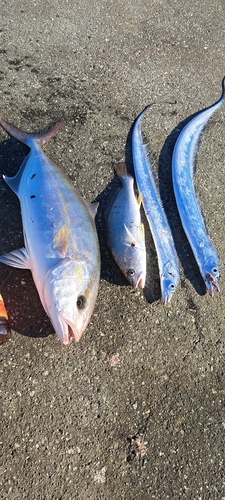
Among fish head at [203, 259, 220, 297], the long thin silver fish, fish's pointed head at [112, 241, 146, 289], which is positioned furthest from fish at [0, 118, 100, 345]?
fish head at [203, 259, 220, 297]

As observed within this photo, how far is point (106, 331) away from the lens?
3.12 m

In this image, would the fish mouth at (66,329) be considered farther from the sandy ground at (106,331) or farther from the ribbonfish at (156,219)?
the ribbonfish at (156,219)

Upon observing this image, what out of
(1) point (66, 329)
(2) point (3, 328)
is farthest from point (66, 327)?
(2) point (3, 328)

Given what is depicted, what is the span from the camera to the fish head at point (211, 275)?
3.49 m

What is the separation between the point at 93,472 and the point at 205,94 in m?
4.60

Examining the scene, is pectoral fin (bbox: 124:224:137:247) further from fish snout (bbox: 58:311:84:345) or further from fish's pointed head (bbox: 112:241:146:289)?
fish snout (bbox: 58:311:84:345)

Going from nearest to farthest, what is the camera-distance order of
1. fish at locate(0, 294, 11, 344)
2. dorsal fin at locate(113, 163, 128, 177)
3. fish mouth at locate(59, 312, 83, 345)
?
fish mouth at locate(59, 312, 83, 345) → fish at locate(0, 294, 11, 344) → dorsal fin at locate(113, 163, 128, 177)

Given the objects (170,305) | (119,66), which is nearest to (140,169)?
(170,305)

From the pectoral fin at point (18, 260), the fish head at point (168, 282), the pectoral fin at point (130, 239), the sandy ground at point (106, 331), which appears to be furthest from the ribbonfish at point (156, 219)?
the pectoral fin at point (18, 260)

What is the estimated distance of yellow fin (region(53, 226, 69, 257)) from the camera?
2.70 m

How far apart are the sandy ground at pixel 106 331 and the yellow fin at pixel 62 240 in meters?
0.54

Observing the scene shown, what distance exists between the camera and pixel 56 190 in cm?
304

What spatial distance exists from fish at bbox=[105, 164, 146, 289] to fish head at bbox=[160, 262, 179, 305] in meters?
0.22

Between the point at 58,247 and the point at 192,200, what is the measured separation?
1.77 metres
